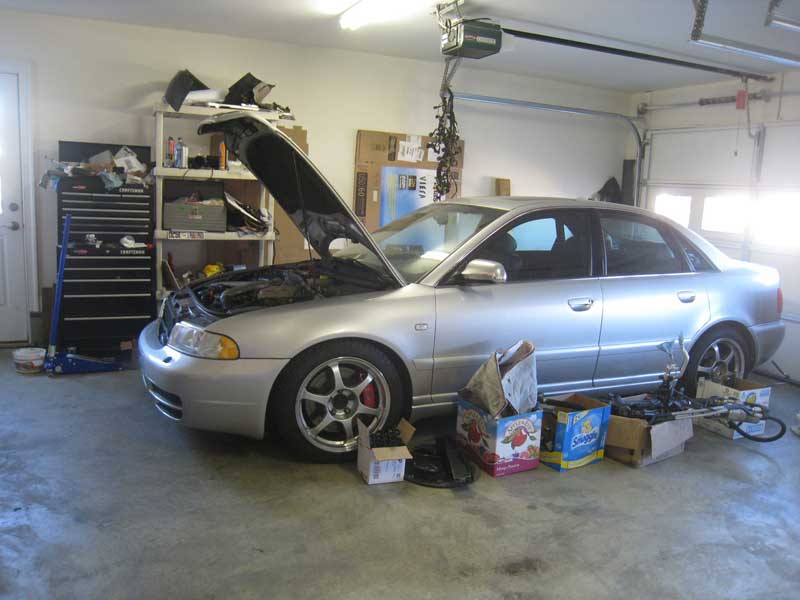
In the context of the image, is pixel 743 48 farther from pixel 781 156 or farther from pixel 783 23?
pixel 781 156

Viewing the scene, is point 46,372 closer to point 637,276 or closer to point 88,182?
point 88,182

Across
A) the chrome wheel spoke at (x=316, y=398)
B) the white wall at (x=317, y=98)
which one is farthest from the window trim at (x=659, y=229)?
the white wall at (x=317, y=98)

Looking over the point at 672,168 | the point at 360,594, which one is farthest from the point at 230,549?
the point at 672,168

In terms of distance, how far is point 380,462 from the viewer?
10.6 ft

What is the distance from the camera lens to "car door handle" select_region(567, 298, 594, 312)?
3803mm

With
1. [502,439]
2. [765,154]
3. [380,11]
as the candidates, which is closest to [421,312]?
[502,439]

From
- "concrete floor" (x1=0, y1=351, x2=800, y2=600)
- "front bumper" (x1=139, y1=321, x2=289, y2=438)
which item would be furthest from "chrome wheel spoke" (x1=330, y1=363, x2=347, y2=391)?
"concrete floor" (x1=0, y1=351, x2=800, y2=600)

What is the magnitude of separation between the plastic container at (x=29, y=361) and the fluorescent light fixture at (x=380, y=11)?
322 centimetres

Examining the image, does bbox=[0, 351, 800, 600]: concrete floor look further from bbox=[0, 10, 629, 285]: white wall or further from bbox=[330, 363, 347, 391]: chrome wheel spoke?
bbox=[0, 10, 629, 285]: white wall

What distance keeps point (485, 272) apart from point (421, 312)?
1.25 feet

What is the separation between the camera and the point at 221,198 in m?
5.55

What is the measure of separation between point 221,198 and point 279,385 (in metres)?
2.75

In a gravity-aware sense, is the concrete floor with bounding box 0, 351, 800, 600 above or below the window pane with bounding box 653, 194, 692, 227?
below

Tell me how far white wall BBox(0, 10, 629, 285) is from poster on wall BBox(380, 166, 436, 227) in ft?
1.25
